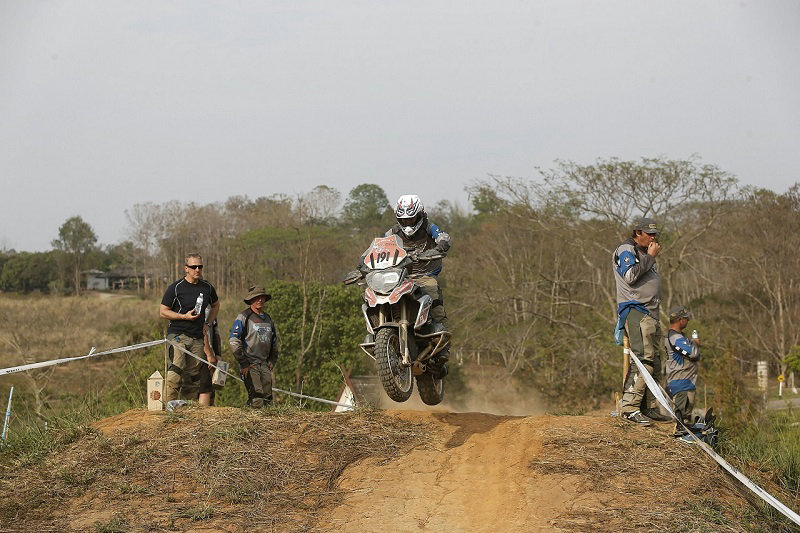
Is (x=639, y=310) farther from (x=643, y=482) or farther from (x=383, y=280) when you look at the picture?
(x=383, y=280)

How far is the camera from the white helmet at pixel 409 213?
8.80 metres

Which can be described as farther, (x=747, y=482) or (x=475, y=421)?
(x=475, y=421)

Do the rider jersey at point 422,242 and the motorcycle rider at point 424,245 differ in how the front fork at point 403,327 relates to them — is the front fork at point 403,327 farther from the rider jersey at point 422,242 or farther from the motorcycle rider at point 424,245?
the rider jersey at point 422,242

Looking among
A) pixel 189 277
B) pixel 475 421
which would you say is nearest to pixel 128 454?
pixel 189 277

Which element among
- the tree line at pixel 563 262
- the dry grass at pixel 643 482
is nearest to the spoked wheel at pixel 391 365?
the dry grass at pixel 643 482

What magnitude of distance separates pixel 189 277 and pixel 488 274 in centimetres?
3265

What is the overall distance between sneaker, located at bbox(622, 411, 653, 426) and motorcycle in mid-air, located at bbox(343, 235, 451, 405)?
7.07 feet

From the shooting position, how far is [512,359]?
3847cm

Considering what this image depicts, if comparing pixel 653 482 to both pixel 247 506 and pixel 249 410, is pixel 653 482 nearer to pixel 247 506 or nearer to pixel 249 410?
pixel 247 506

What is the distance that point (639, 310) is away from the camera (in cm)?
888

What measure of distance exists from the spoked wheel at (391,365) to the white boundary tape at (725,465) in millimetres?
2472

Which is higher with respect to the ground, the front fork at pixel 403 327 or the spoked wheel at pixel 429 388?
the front fork at pixel 403 327

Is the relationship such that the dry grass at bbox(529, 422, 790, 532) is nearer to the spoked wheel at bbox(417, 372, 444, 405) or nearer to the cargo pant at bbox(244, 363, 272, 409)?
the spoked wheel at bbox(417, 372, 444, 405)

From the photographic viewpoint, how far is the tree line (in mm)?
28906
